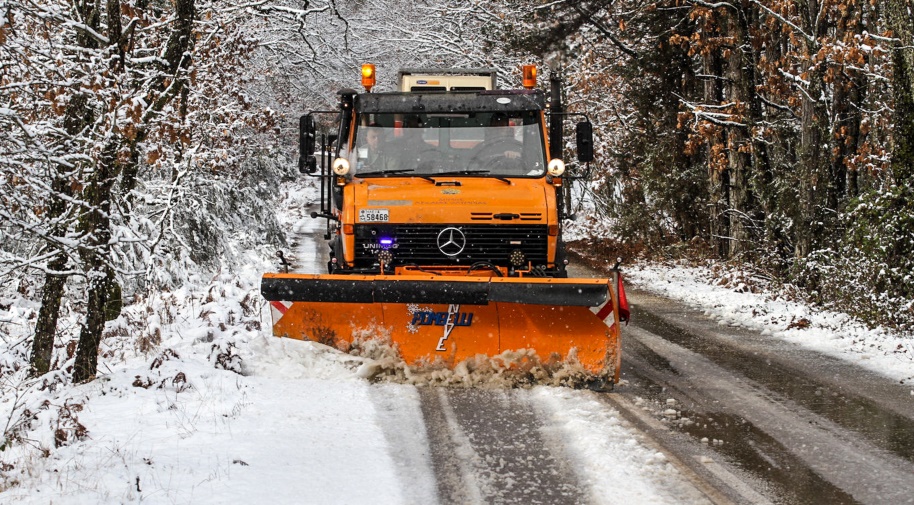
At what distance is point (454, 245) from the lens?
7668 millimetres

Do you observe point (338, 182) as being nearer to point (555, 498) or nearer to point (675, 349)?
point (675, 349)

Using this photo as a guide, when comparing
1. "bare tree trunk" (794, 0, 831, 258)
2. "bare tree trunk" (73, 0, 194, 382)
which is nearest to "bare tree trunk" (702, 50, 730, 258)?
"bare tree trunk" (794, 0, 831, 258)

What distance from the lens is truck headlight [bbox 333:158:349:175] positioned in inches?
322

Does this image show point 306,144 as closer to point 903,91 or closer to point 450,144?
point 450,144

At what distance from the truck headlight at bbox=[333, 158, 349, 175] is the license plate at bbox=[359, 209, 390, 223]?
659 mm

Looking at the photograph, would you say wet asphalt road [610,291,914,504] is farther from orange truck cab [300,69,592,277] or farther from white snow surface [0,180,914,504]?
orange truck cab [300,69,592,277]

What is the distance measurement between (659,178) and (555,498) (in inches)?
568

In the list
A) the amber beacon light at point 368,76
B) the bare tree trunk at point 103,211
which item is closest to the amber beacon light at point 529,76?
the amber beacon light at point 368,76

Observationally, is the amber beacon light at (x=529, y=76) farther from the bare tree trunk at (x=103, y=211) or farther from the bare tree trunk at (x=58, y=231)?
the bare tree trunk at (x=58, y=231)

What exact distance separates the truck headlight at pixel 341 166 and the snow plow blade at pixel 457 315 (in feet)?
4.69

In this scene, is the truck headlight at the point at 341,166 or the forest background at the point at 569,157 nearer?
the forest background at the point at 569,157

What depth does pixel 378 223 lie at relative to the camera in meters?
7.72

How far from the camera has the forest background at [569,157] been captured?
656 cm

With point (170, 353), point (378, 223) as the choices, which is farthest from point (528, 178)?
point (170, 353)
